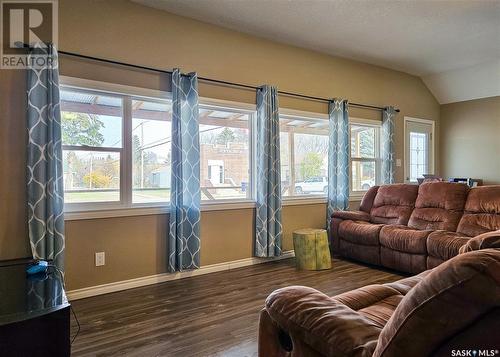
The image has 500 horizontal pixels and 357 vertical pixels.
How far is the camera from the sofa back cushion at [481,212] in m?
3.36

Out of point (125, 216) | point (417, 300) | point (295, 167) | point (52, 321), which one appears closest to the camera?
point (417, 300)

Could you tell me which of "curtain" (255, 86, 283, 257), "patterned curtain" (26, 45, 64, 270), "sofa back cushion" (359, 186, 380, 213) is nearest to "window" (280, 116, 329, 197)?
"curtain" (255, 86, 283, 257)

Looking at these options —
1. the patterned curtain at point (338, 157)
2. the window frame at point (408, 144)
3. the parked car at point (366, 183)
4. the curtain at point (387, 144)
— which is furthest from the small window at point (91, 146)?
the window frame at point (408, 144)

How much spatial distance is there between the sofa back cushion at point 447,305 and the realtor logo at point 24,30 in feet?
10.5

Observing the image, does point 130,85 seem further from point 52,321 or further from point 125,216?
point 52,321

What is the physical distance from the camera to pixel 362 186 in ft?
18.0

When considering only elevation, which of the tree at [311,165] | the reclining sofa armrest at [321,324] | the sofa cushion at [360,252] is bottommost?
the sofa cushion at [360,252]

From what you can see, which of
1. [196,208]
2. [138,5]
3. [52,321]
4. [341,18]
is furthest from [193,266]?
[341,18]

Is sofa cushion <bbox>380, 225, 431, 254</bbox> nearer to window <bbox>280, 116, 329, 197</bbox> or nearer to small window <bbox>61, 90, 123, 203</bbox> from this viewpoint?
window <bbox>280, 116, 329, 197</bbox>

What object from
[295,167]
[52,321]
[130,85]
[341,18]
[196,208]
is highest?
[341,18]

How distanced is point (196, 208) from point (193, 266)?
24.5 inches

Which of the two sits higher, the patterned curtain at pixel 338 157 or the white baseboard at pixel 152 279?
the patterned curtain at pixel 338 157

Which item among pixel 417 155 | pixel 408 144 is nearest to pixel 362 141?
pixel 408 144

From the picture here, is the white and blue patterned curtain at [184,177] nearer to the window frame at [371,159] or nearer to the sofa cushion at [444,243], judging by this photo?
the sofa cushion at [444,243]
